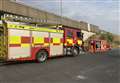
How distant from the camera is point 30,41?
13.8m

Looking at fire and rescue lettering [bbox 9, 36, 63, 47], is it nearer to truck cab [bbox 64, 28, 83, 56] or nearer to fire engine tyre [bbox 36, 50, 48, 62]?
fire engine tyre [bbox 36, 50, 48, 62]

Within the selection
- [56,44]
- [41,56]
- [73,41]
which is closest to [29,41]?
[41,56]

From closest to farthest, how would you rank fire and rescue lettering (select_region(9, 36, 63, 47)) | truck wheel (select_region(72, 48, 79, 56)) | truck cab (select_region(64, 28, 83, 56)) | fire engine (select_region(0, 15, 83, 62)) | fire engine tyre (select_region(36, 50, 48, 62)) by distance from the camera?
fire engine (select_region(0, 15, 83, 62)) → fire and rescue lettering (select_region(9, 36, 63, 47)) → fire engine tyre (select_region(36, 50, 48, 62)) → truck cab (select_region(64, 28, 83, 56)) → truck wheel (select_region(72, 48, 79, 56))

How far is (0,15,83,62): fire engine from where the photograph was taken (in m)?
12.4

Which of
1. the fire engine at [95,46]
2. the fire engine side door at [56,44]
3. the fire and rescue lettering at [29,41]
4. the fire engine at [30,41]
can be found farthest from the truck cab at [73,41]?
the fire engine at [95,46]

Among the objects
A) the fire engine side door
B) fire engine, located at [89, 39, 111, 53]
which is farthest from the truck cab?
fire engine, located at [89, 39, 111, 53]

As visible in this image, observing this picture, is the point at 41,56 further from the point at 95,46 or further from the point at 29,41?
the point at 95,46

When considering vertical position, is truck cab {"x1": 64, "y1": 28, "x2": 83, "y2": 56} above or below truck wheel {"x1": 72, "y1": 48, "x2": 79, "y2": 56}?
above

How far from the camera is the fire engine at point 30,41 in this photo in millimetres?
12375

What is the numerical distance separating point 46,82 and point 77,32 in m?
11.4

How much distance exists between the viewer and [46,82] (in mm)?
8578

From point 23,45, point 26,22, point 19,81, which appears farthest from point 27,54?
point 19,81

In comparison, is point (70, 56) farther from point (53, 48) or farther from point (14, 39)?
point (14, 39)

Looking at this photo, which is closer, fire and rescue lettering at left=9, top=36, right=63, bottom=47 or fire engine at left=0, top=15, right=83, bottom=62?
fire engine at left=0, top=15, right=83, bottom=62
